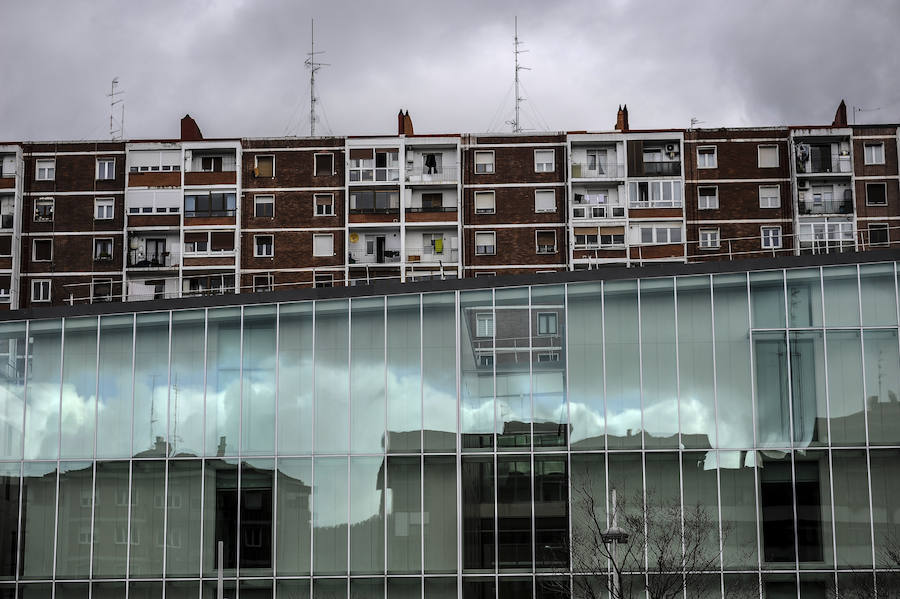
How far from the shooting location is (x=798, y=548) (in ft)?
138

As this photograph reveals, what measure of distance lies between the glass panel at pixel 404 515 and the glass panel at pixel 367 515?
253mm

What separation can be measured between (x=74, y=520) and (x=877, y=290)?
26026mm

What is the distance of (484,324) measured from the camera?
44594 mm

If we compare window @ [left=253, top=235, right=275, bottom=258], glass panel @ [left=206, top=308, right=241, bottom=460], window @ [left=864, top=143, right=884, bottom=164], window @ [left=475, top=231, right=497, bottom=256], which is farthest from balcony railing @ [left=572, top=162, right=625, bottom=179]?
glass panel @ [left=206, top=308, right=241, bottom=460]

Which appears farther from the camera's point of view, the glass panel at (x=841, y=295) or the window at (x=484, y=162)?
the window at (x=484, y=162)

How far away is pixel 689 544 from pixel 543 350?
7.35m

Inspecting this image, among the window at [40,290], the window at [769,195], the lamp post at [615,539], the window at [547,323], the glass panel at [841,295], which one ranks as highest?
the window at [769,195]

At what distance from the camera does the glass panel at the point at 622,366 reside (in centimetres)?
4325

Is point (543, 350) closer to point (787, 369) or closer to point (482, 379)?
point (482, 379)

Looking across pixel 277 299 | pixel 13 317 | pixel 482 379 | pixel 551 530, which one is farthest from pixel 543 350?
pixel 13 317

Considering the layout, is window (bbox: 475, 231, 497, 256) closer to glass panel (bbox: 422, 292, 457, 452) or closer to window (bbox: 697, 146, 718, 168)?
window (bbox: 697, 146, 718, 168)

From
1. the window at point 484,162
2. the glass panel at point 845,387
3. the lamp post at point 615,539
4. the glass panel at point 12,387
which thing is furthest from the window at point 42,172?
the glass panel at point 845,387

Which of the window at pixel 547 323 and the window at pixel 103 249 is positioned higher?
the window at pixel 103 249

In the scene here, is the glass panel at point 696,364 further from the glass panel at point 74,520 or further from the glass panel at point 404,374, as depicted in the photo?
the glass panel at point 74,520
